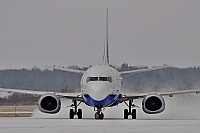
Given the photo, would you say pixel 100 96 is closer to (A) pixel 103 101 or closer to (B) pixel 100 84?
(A) pixel 103 101

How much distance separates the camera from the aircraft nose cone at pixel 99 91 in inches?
1721

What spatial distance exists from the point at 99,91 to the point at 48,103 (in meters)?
4.09

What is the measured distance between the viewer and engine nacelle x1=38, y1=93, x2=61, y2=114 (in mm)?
46281

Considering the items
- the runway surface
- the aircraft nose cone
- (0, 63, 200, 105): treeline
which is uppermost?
(0, 63, 200, 105): treeline

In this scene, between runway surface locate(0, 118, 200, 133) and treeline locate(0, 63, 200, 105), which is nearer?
runway surface locate(0, 118, 200, 133)

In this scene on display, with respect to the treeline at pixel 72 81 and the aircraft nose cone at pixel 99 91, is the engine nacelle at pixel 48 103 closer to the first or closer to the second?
the aircraft nose cone at pixel 99 91

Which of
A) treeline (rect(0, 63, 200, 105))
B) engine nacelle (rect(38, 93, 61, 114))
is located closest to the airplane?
engine nacelle (rect(38, 93, 61, 114))

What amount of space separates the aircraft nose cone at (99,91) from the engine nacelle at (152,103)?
2750 millimetres

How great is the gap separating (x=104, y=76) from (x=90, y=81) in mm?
865

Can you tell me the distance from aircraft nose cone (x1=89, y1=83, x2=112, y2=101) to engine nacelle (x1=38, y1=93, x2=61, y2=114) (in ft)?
10.2

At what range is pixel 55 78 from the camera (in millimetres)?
63125

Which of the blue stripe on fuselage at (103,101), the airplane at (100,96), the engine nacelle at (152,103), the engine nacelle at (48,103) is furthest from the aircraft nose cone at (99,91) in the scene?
the engine nacelle at (48,103)

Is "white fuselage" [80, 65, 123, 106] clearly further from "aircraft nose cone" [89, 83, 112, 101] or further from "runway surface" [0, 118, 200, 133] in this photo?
"runway surface" [0, 118, 200, 133]

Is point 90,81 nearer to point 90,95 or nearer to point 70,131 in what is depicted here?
point 90,95
